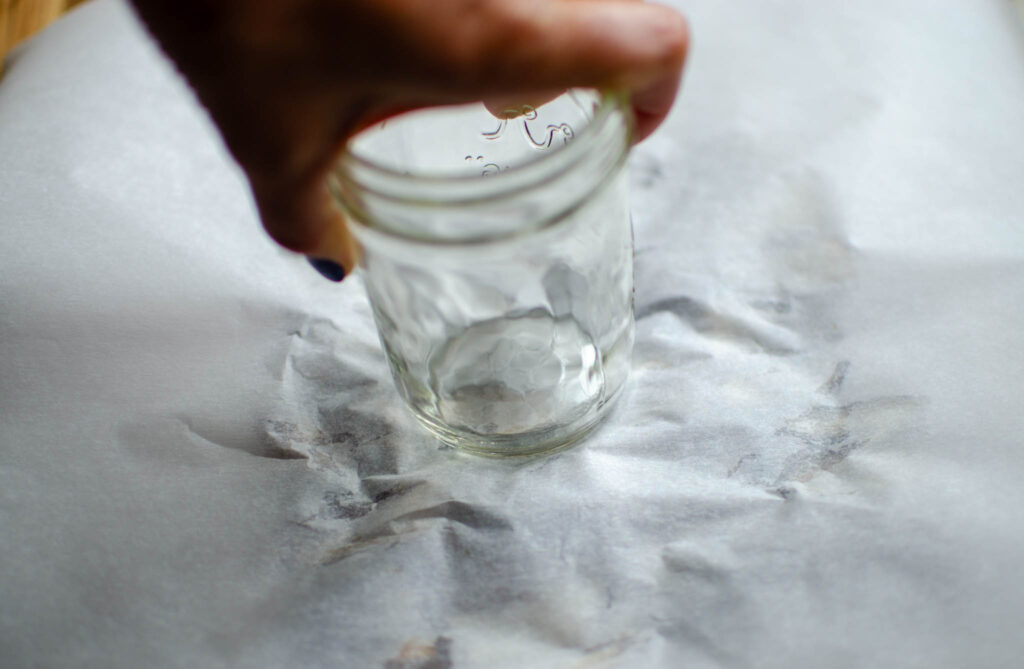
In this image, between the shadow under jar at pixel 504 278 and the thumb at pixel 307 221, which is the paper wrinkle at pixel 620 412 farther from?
the thumb at pixel 307 221

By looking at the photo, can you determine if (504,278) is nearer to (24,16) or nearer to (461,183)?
(461,183)

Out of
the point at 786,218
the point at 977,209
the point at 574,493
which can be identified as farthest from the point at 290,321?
the point at 977,209

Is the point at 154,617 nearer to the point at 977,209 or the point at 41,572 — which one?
the point at 41,572

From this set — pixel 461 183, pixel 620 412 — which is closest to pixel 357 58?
Answer: pixel 461 183

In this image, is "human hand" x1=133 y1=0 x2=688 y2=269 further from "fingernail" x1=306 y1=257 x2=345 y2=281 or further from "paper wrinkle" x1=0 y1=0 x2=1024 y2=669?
"paper wrinkle" x1=0 y1=0 x2=1024 y2=669

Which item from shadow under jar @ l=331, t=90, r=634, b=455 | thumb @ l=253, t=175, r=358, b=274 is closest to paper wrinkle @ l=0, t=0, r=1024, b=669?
shadow under jar @ l=331, t=90, r=634, b=455

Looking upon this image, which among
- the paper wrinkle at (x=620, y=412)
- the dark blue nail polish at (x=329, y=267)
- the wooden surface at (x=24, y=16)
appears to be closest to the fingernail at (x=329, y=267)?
the dark blue nail polish at (x=329, y=267)
